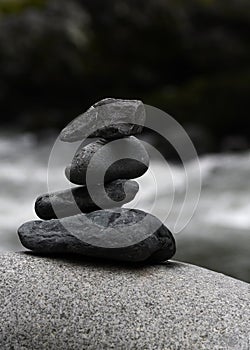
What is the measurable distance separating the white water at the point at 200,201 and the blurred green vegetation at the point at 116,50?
68.2 inches

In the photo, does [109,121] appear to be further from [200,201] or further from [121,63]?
[121,63]

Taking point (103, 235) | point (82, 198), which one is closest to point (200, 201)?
point (82, 198)

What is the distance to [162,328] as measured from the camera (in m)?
4.05

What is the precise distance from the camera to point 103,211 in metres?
4.51

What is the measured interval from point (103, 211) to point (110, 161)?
346 millimetres

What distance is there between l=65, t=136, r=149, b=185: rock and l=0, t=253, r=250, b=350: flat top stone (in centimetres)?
61

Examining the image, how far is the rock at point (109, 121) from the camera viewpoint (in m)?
4.51

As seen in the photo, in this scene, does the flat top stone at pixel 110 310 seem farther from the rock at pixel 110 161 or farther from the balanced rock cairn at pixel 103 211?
the rock at pixel 110 161

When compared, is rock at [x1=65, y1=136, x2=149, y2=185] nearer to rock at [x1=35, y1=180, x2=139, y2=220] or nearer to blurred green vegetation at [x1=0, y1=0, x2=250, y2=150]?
rock at [x1=35, y1=180, x2=139, y2=220]

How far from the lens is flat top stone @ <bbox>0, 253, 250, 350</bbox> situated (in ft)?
13.2

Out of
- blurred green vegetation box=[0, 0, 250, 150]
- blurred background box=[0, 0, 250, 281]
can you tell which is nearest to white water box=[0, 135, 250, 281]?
blurred background box=[0, 0, 250, 281]

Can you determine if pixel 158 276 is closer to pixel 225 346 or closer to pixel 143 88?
pixel 225 346

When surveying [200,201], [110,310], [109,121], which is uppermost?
[200,201]

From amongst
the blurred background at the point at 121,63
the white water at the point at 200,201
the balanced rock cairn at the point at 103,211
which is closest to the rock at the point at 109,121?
the balanced rock cairn at the point at 103,211
